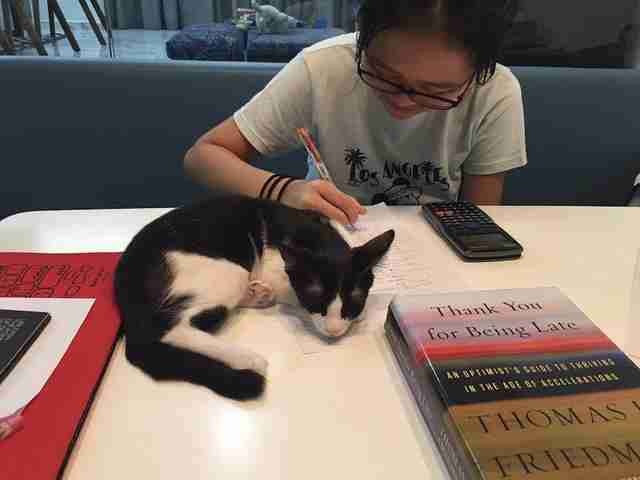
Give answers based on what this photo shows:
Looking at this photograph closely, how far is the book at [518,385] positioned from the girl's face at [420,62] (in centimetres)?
28

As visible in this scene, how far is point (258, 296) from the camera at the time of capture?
0.56m

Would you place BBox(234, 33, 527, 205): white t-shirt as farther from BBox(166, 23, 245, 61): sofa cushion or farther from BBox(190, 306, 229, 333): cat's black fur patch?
BBox(166, 23, 245, 61): sofa cushion

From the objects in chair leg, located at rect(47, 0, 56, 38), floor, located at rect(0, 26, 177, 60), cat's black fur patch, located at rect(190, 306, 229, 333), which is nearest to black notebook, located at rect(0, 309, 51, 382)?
cat's black fur patch, located at rect(190, 306, 229, 333)

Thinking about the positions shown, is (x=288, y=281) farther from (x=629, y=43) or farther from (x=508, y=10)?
(x=629, y=43)

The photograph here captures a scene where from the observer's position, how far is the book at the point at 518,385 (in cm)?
33

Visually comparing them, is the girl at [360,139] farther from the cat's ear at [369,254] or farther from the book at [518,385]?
the book at [518,385]

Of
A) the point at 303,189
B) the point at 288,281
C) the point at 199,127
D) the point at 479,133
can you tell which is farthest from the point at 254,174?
the point at 199,127

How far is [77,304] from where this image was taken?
1.69ft

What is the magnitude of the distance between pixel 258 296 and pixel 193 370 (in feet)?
0.44

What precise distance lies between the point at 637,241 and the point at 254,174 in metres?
0.59

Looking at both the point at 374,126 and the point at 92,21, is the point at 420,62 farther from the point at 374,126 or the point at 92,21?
the point at 92,21

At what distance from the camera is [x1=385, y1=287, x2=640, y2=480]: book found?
0.33 metres

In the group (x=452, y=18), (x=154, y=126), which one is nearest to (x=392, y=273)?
(x=452, y=18)

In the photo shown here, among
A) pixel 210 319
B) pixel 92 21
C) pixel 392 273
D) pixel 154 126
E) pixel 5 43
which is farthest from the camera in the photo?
pixel 92 21
